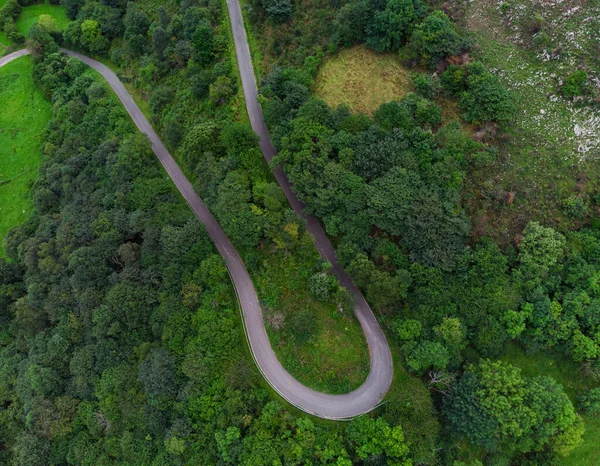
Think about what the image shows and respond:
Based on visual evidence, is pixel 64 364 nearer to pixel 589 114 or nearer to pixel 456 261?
pixel 456 261

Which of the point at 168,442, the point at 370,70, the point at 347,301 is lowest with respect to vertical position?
the point at 168,442

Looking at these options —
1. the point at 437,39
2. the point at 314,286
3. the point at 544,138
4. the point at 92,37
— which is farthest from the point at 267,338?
the point at 92,37

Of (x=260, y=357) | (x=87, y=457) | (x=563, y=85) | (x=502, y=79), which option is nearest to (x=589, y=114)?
(x=563, y=85)

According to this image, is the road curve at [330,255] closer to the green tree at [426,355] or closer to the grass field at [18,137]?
the green tree at [426,355]

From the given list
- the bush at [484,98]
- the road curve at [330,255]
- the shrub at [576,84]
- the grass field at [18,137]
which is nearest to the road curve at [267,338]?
the road curve at [330,255]

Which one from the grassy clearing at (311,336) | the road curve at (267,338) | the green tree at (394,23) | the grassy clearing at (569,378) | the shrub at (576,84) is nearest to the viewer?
the grassy clearing at (569,378)

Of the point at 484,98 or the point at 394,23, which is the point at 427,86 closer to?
the point at 484,98
